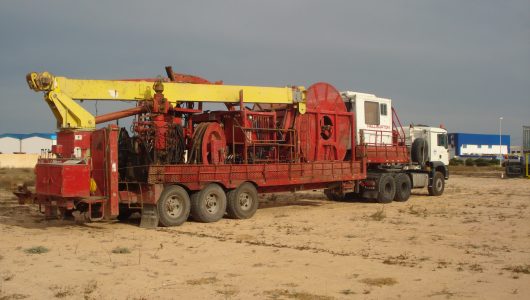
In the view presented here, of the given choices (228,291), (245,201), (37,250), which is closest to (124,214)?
(245,201)

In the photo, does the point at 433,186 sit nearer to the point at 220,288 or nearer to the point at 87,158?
the point at 87,158

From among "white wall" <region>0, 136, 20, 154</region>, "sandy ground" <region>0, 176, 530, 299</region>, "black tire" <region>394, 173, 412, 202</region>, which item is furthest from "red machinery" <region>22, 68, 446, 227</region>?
"white wall" <region>0, 136, 20, 154</region>

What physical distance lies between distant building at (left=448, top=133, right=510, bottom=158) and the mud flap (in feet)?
285

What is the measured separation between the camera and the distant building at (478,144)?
9750 centimetres

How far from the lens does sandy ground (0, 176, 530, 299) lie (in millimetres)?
7996

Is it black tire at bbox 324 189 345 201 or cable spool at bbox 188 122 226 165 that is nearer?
cable spool at bbox 188 122 226 165

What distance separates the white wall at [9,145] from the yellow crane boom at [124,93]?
91185mm

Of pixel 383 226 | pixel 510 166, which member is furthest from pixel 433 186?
pixel 510 166

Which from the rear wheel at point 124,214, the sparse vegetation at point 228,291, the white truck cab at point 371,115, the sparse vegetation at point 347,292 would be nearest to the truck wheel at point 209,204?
the rear wheel at point 124,214

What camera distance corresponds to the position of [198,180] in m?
15.5

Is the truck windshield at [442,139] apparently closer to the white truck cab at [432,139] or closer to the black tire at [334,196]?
the white truck cab at [432,139]

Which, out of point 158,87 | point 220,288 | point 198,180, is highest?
point 158,87

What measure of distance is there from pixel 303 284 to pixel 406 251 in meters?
3.53

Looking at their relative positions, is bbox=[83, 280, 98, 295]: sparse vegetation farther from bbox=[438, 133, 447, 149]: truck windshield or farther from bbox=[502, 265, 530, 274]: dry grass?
bbox=[438, 133, 447, 149]: truck windshield
